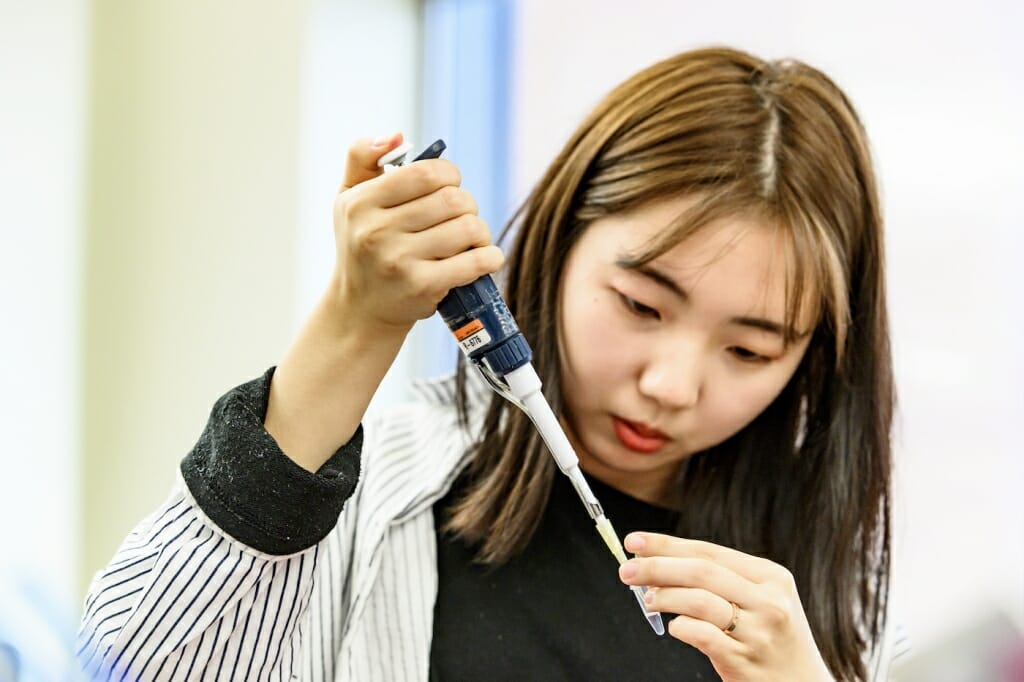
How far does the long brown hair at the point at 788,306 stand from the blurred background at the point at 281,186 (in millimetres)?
383

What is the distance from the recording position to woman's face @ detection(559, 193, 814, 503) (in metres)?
0.79

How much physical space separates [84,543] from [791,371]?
135 cm

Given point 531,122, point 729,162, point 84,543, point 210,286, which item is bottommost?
point 84,543

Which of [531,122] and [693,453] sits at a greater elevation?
[531,122]

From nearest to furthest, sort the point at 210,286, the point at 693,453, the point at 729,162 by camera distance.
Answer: the point at 729,162, the point at 693,453, the point at 210,286

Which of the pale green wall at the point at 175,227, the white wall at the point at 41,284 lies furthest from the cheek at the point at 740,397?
the white wall at the point at 41,284

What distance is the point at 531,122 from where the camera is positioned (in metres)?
1.72

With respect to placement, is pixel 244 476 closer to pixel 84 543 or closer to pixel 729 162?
pixel 729 162

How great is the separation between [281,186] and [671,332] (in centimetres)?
101

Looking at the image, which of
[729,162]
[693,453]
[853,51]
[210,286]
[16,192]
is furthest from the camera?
[210,286]

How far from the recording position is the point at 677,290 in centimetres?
79

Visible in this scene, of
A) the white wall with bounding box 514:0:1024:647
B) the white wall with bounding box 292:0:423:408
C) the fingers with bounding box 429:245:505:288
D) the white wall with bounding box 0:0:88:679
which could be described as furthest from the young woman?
the white wall with bounding box 0:0:88:679

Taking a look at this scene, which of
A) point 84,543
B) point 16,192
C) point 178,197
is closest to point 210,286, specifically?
point 178,197

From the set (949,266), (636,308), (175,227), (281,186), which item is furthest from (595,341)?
(175,227)
